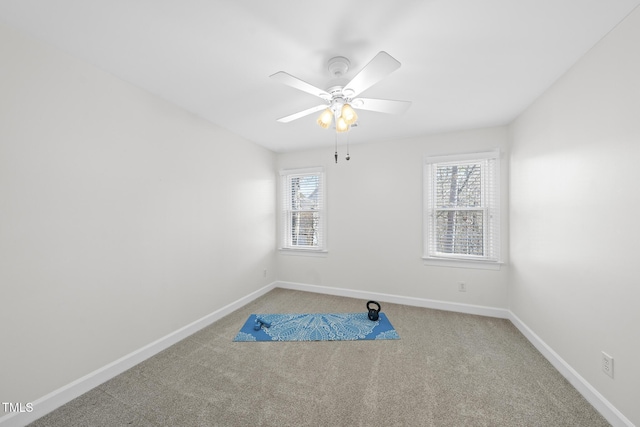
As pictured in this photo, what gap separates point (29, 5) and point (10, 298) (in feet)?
5.57

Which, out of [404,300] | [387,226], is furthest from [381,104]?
[404,300]

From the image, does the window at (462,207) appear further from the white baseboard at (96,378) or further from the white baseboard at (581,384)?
the white baseboard at (96,378)

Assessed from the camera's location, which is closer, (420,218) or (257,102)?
(257,102)

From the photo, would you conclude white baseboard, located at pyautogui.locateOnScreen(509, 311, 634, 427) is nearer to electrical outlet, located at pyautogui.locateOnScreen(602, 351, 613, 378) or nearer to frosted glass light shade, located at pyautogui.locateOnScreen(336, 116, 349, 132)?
electrical outlet, located at pyautogui.locateOnScreen(602, 351, 613, 378)

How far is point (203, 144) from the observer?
2.83 metres

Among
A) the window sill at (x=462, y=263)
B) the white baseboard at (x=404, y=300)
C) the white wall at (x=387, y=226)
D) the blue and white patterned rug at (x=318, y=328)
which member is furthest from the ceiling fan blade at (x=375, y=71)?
the white baseboard at (x=404, y=300)

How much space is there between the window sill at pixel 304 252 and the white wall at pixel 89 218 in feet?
4.88

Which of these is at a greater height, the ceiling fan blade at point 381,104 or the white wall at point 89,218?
the ceiling fan blade at point 381,104

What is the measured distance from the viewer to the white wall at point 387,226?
125 inches

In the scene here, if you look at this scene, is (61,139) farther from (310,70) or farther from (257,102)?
(310,70)

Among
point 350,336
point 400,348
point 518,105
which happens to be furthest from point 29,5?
point 518,105

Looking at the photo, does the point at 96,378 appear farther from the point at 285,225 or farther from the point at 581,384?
the point at 581,384

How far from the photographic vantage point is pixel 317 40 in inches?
60.6

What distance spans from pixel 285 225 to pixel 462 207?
2.81 metres
